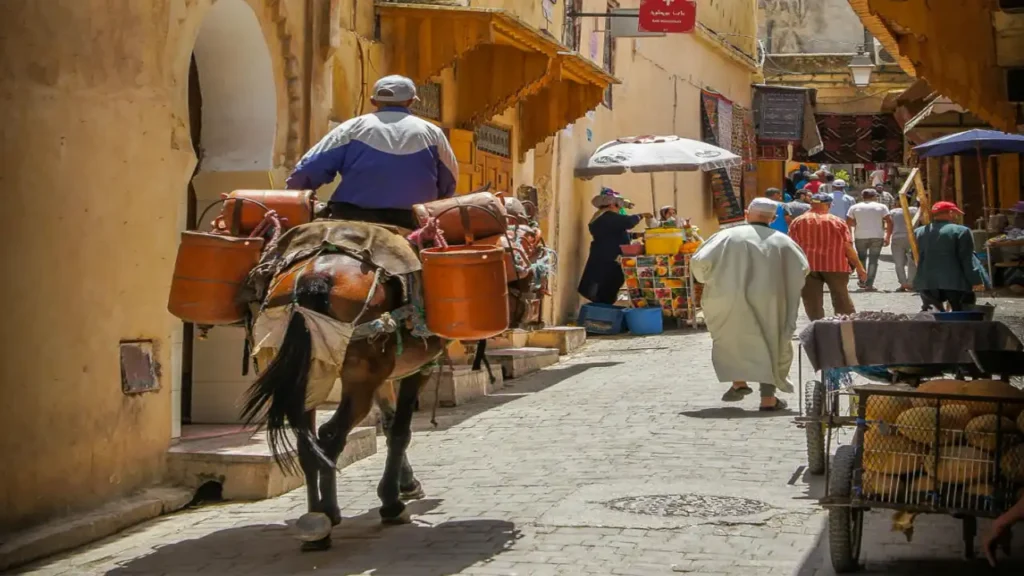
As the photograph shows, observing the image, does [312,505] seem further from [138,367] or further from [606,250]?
[606,250]

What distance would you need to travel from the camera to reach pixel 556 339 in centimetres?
1747

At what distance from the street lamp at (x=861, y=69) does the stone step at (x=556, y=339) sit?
20.4 m

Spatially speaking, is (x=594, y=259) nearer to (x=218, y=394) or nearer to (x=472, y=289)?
(x=218, y=394)

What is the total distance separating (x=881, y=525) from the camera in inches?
282

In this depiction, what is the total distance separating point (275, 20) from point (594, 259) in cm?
998

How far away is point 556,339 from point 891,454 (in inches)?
454

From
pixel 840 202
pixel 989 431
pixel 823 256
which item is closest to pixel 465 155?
pixel 823 256

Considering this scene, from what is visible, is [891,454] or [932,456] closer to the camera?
[932,456]

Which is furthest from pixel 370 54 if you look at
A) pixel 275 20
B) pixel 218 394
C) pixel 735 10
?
pixel 735 10

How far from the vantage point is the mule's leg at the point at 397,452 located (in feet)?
24.7

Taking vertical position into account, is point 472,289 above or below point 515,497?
above

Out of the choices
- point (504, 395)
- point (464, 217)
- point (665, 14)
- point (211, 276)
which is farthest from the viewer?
point (665, 14)

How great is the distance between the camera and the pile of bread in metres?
5.76

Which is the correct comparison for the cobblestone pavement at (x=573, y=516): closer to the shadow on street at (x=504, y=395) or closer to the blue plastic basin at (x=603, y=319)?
the shadow on street at (x=504, y=395)
